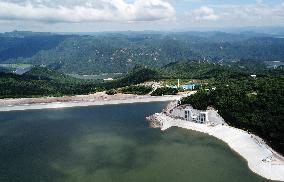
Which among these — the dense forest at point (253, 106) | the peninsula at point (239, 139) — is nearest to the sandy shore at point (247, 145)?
the peninsula at point (239, 139)

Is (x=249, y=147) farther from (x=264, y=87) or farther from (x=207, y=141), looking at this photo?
(x=264, y=87)

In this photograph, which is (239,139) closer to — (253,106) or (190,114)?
(253,106)

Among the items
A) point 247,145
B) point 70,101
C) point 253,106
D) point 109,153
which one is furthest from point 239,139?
point 70,101

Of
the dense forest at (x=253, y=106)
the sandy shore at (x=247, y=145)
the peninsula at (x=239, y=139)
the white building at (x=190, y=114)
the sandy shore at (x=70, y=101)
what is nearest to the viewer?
the sandy shore at (x=247, y=145)

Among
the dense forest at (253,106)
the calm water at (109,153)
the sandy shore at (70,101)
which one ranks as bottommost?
the sandy shore at (70,101)

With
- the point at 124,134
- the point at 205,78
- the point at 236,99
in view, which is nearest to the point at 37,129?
the point at 124,134

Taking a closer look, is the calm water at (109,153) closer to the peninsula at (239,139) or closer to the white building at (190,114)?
the peninsula at (239,139)

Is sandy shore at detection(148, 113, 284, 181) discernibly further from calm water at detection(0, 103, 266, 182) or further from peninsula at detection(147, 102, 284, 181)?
calm water at detection(0, 103, 266, 182)
